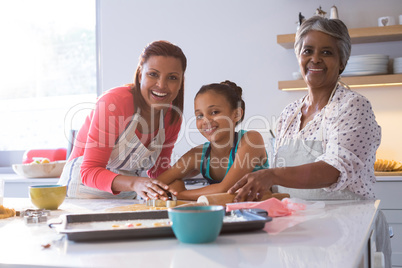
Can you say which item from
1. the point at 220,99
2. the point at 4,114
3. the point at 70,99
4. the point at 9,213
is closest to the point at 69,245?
the point at 9,213

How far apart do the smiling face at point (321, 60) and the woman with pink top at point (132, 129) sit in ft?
1.63

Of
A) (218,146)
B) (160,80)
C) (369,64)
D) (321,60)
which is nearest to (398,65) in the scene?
(369,64)

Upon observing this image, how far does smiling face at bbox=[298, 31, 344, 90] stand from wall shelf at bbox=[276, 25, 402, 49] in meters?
1.20

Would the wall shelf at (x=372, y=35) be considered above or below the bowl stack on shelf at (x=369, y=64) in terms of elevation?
above

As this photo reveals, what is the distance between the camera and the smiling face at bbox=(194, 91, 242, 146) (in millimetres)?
1717

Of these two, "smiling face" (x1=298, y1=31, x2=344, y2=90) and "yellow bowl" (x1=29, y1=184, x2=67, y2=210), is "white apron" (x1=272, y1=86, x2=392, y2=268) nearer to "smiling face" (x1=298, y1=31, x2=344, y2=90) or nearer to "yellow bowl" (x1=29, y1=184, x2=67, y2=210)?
"smiling face" (x1=298, y1=31, x2=344, y2=90)

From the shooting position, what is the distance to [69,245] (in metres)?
0.79

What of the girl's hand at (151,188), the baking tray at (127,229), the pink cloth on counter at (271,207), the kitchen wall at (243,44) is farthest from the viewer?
the kitchen wall at (243,44)

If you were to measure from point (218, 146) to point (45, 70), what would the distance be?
2.51 m

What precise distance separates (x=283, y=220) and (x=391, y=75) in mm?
1983

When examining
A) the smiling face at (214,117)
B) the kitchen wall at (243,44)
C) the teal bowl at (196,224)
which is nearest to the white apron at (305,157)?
the smiling face at (214,117)

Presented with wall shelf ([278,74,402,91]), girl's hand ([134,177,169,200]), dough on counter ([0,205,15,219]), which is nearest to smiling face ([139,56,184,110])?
girl's hand ([134,177,169,200])

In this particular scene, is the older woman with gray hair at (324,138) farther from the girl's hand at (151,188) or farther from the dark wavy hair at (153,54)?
the dark wavy hair at (153,54)

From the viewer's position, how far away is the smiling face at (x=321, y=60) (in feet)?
5.22
